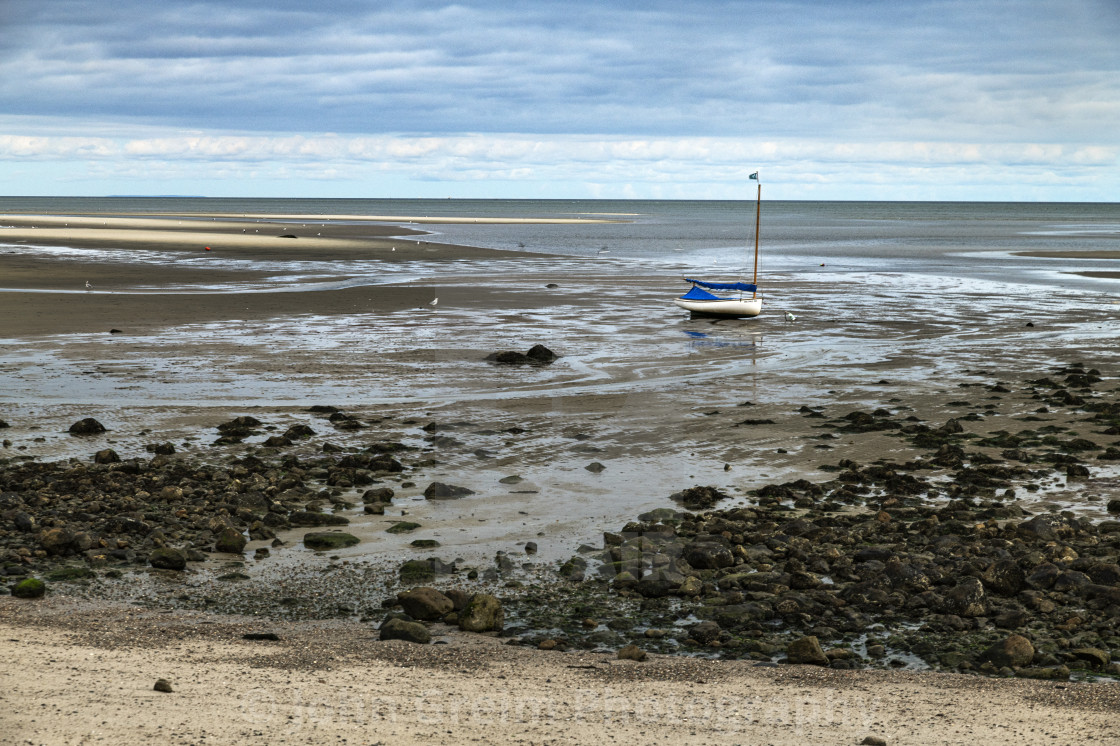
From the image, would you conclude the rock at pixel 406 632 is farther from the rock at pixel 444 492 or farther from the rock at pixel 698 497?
the rock at pixel 698 497

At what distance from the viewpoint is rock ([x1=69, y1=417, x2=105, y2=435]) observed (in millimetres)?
17562

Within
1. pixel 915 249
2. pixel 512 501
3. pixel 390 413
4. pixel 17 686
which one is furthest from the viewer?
pixel 915 249

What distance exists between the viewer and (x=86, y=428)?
17.6m

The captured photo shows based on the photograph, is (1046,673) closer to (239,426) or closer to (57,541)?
(57,541)

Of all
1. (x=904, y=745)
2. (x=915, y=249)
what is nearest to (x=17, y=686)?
(x=904, y=745)

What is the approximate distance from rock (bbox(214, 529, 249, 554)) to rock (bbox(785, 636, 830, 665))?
6.55m

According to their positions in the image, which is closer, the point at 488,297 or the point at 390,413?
the point at 390,413

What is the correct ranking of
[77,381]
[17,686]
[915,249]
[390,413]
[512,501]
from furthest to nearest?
[915,249] → [77,381] → [390,413] → [512,501] → [17,686]

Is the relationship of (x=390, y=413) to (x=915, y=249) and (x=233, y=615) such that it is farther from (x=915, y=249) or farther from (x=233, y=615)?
(x=915, y=249)

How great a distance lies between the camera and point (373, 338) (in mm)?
30766

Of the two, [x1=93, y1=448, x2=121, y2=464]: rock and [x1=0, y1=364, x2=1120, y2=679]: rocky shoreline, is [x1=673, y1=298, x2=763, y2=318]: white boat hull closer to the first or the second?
[x1=0, y1=364, x2=1120, y2=679]: rocky shoreline

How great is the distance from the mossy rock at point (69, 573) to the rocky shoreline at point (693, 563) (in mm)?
32

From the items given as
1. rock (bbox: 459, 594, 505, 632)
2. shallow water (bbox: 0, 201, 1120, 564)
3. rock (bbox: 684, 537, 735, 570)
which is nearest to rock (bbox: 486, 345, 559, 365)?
shallow water (bbox: 0, 201, 1120, 564)

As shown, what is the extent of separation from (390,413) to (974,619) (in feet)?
40.7
